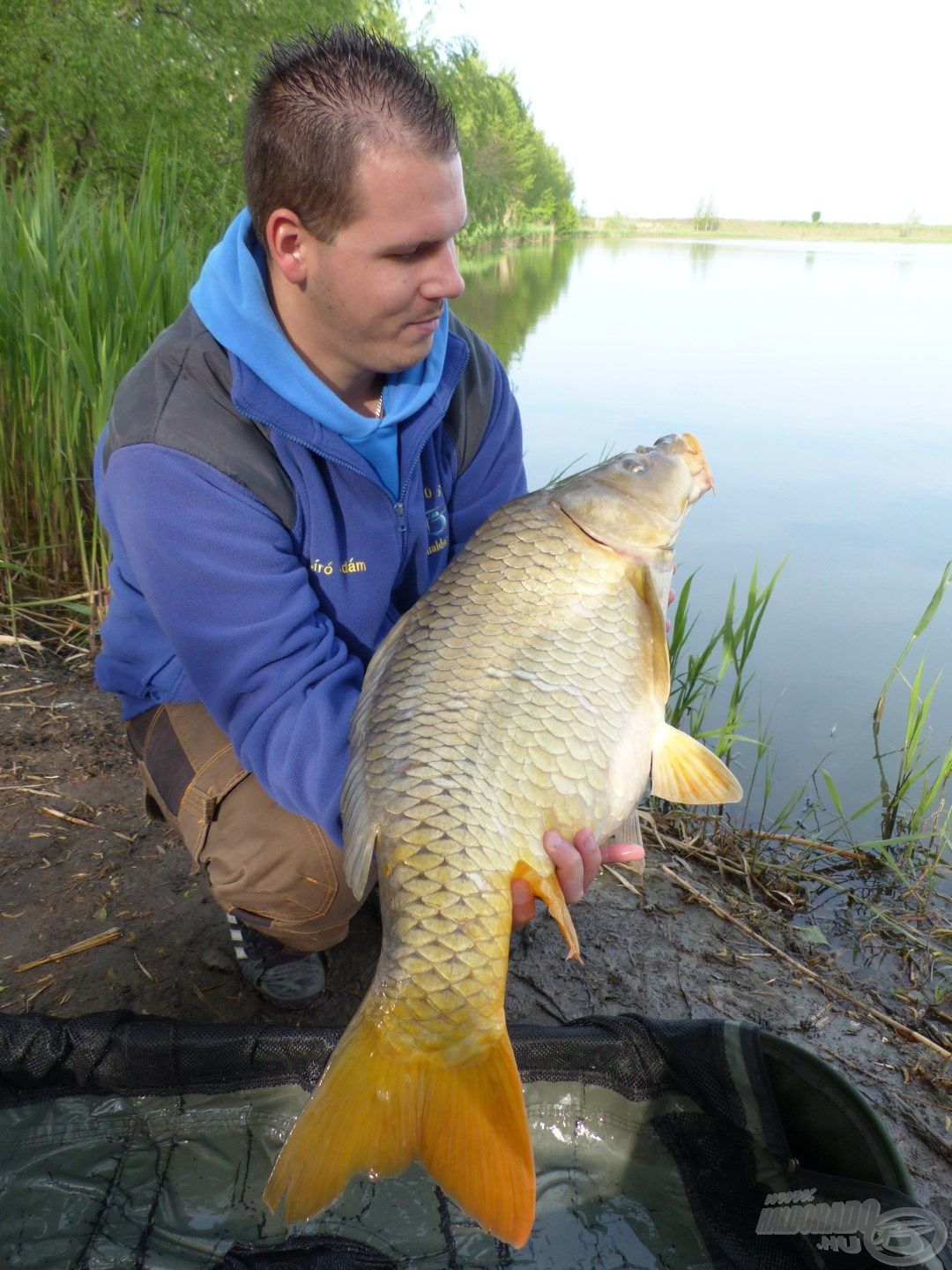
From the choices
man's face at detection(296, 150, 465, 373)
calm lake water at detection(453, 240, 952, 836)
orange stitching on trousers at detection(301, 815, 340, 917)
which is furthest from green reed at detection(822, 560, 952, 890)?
man's face at detection(296, 150, 465, 373)

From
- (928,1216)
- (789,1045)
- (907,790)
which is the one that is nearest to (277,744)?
(789,1045)

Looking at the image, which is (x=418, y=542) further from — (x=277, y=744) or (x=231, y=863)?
(x=231, y=863)

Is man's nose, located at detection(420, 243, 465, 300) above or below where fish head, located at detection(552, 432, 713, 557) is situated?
above

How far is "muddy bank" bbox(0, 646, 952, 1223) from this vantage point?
1.42 meters

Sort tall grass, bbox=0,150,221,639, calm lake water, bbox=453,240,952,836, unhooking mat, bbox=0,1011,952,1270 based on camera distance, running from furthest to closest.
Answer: calm lake water, bbox=453,240,952,836, tall grass, bbox=0,150,221,639, unhooking mat, bbox=0,1011,952,1270

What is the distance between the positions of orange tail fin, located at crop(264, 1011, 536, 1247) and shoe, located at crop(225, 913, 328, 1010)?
0.56 meters

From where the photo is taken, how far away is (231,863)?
1.39 m

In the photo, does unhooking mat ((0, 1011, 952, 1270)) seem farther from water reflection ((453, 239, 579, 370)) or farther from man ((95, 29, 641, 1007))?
water reflection ((453, 239, 579, 370))

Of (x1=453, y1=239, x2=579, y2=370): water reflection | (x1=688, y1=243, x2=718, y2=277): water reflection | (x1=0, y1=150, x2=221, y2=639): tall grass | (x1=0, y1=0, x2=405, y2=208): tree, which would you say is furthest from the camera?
(x1=688, y1=243, x2=718, y2=277): water reflection

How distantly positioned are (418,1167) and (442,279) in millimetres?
1182

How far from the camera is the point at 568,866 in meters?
1.00

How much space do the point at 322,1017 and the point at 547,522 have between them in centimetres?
85

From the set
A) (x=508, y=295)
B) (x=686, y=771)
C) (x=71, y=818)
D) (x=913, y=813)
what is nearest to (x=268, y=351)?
(x=686, y=771)

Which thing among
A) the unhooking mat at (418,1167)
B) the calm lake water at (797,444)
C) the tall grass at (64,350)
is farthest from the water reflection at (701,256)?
the unhooking mat at (418,1167)
